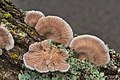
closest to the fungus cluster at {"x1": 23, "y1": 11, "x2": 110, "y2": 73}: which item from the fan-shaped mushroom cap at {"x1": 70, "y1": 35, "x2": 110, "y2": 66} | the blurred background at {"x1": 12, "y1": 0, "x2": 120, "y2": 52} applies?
the fan-shaped mushroom cap at {"x1": 70, "y1": 35, "x2": 110, "y2": 66}

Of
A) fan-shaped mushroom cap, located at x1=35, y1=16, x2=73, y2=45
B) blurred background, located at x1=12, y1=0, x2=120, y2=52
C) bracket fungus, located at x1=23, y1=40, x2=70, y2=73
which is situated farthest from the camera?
blurred background, located at x1=12, y1=0, x2=120, y2=52

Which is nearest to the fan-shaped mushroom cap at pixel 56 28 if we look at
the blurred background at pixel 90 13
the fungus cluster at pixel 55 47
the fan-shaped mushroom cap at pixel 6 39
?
the fungus cluster at pixel 55 47

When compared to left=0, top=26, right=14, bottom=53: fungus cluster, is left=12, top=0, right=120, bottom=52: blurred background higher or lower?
higher

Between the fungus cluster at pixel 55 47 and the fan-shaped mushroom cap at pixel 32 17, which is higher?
the fan-shaped mushroom cap at pixel 32 17

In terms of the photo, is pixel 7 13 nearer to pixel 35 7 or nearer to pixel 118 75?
pixel 118 75

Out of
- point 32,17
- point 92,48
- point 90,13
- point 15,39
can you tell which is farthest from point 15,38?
point 90,13

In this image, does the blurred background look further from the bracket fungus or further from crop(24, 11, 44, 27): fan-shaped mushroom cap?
the bracket fungus

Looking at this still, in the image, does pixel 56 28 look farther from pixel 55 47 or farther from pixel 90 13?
pixel 90 13

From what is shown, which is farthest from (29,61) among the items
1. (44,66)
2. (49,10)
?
(49,10)

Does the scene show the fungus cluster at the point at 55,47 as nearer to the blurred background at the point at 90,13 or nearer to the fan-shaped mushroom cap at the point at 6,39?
the fan-shaped mushroom cap at the point at 6,39
